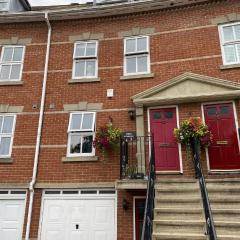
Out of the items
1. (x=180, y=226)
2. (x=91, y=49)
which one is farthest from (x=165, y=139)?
(x=91, y=49)

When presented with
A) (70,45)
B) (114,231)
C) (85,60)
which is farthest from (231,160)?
(70,45)

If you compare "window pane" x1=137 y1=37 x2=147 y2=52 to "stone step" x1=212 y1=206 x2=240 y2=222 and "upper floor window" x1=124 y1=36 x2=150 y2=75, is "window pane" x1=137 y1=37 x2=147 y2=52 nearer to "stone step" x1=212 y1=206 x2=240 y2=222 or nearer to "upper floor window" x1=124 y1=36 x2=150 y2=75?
"upper floor window" x1=124 y1=36 x2=150 y2=75

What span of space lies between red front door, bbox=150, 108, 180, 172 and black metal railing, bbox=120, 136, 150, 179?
1.20 feet

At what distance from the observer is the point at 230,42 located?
9570mm

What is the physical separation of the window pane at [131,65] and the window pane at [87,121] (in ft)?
6.94

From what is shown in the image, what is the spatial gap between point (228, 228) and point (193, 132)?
9.85 ft

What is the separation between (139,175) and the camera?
770cm

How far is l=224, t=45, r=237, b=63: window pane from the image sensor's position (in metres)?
9.44

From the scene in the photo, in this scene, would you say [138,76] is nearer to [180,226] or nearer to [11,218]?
[180,226]

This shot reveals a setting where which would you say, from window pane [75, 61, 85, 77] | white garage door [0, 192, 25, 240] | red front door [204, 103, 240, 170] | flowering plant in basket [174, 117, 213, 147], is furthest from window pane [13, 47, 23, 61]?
red front door [204, 103, 240, 170]

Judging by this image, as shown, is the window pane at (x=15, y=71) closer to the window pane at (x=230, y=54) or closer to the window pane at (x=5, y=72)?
the window pane at (x=5, y=72)

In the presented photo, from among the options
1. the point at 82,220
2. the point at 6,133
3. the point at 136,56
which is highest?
the point at 136,56

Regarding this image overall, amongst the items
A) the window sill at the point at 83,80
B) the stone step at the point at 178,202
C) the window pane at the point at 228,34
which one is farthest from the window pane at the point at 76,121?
the window pane at the point at 228,34

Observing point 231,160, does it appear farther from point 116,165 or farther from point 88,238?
point 88,238
